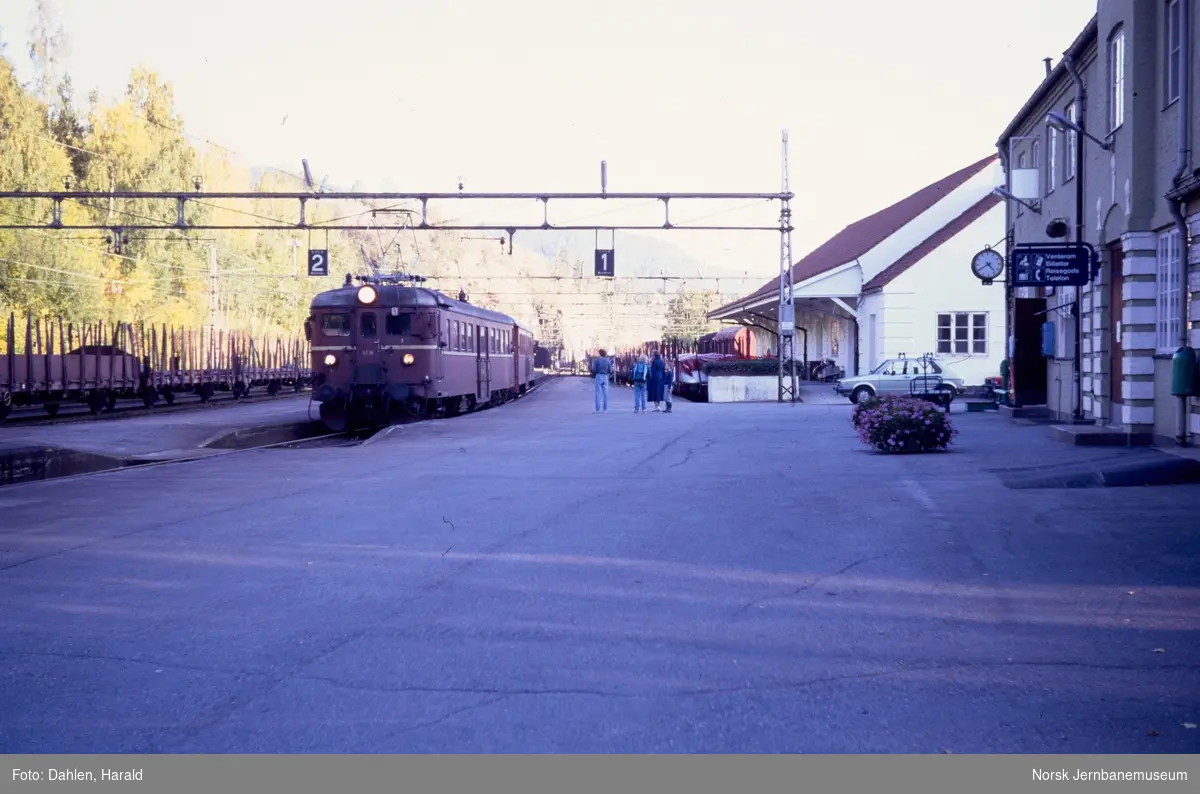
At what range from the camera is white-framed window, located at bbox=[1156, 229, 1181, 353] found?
54.9 feet

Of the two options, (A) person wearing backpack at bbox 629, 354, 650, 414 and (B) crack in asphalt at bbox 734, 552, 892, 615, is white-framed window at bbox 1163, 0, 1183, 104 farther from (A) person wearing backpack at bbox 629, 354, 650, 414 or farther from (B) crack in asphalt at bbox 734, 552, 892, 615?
(A) person wearing backpack at bbox 629, 354, 650, 414

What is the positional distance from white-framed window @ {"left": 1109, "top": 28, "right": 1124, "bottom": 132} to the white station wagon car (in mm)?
17454

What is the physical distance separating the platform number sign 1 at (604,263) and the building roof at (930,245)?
8813 mm

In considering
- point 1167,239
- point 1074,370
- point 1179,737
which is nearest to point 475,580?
point 1179,737

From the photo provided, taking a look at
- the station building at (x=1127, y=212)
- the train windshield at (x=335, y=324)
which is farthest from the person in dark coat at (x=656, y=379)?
the station building at (x=1127, y=212)

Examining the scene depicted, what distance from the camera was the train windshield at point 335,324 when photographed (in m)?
28.8

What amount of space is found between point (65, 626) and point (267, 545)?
3030mm

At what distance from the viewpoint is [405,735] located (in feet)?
16.5

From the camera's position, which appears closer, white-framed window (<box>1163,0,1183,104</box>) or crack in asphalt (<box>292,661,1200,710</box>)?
crack in asphalt (<box>292,661,1200,710</box>)

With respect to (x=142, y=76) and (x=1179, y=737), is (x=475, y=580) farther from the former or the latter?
(x=142, y=76)

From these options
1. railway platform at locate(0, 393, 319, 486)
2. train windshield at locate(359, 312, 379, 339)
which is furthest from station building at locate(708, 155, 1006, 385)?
train windshield at locate(359, 312, 379, 339)

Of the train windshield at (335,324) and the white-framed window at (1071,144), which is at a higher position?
the white-framed window at (1071,144)

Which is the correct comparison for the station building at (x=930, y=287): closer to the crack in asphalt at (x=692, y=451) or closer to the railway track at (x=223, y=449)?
the railway track at (x=223, y=449)

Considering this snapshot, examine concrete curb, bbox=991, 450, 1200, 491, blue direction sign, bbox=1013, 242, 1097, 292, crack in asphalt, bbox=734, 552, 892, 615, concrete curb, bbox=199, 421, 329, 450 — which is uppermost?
blue direction sign, bbox=1013, 242, 1097, 292
